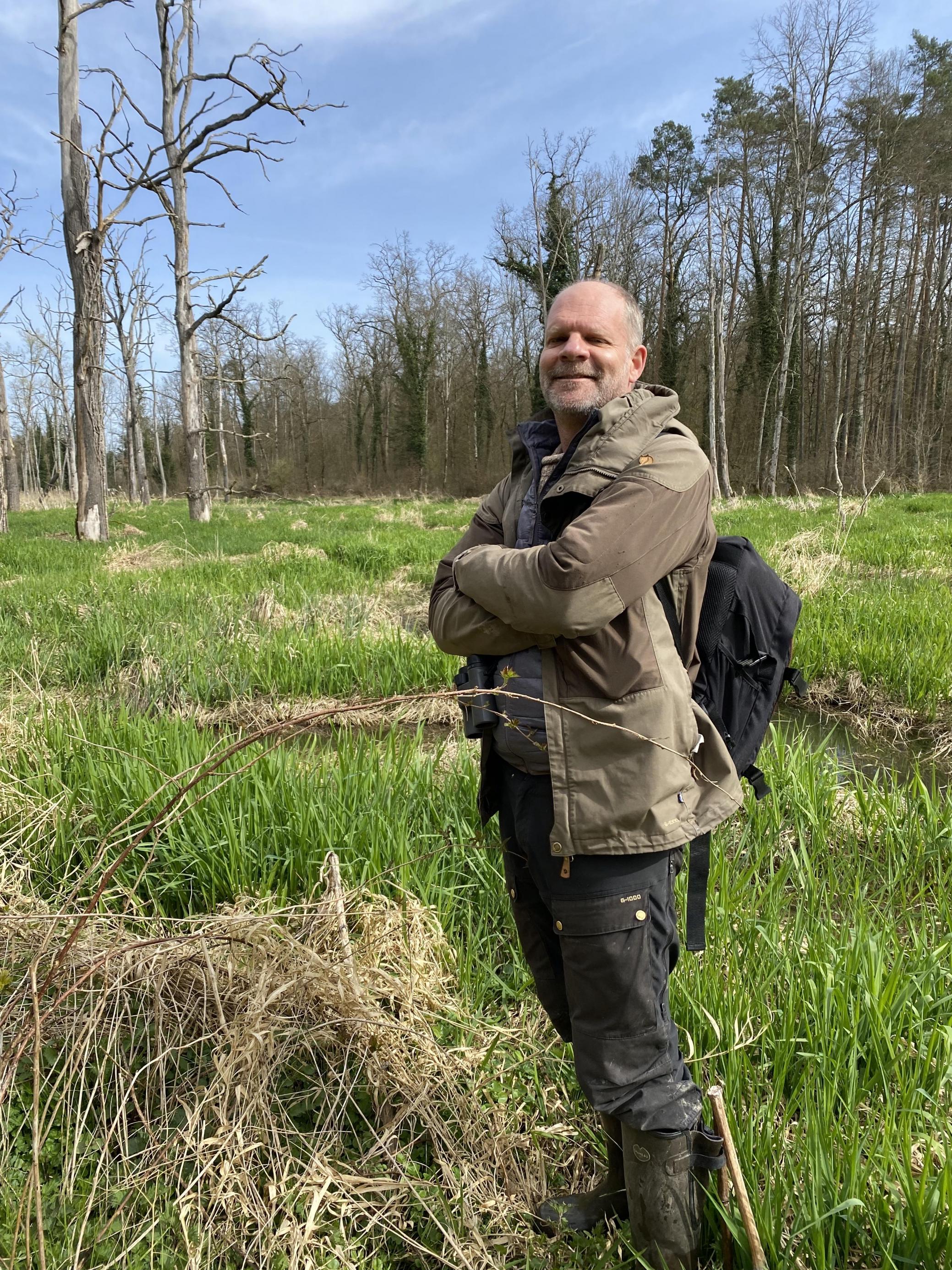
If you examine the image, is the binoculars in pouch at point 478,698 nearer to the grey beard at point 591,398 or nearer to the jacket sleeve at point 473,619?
the jacket sleeve at point 473,619

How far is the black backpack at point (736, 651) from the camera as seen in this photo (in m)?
1.68

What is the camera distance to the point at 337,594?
24.9 ft

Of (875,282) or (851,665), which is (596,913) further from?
(875,282)

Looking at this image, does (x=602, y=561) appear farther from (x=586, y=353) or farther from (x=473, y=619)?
(x=586, y=353)

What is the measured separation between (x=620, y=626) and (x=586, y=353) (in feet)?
2.18

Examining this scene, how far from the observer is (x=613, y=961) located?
1.52m

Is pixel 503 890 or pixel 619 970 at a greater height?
pixel 619 970

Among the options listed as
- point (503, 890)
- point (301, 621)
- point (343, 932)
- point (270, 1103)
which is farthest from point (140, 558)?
point (270, 1103)

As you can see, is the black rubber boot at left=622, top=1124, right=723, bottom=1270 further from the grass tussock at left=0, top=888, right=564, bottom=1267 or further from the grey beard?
the grey beard

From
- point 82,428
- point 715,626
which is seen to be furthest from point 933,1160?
point 82,428

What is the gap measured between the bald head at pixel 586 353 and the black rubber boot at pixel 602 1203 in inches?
67.4

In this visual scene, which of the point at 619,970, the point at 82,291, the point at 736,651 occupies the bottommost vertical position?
the point at 619,970

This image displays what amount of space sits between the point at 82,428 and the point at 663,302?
2753 centimetres

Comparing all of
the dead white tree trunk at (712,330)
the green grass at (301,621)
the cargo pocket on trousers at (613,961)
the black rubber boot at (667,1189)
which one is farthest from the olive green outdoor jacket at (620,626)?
the dead white tree trunk at (712,330)
